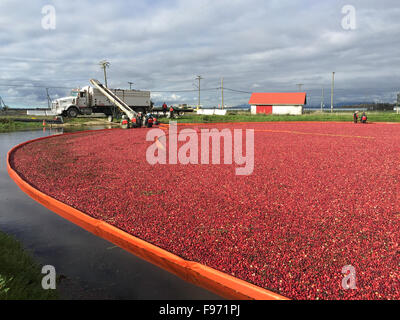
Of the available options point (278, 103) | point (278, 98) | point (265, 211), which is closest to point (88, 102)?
point (265, 211)

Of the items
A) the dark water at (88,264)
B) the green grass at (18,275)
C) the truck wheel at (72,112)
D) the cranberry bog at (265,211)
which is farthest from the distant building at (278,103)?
the green grass at (18,275)

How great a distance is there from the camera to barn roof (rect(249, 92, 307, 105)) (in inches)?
2361

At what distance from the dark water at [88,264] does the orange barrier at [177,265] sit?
0.08 m

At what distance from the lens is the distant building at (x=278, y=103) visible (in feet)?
194

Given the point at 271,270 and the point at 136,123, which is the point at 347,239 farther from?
the point at 136,123

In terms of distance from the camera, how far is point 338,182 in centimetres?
682

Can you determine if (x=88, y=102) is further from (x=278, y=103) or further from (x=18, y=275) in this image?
(x=278, y=103)

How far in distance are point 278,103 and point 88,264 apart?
60847 mm

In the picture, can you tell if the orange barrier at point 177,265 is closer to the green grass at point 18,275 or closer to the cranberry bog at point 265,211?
the cranberry bog at point 265,211

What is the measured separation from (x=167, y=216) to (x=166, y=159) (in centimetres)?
514

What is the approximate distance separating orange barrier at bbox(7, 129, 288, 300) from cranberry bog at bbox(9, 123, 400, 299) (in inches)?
5.9

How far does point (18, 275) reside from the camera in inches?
129

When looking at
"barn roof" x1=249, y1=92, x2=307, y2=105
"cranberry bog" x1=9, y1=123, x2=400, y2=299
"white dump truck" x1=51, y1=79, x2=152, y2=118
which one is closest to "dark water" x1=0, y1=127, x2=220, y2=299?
"cranberry bog" x1=9, y1=123, x2=400, y2=299
